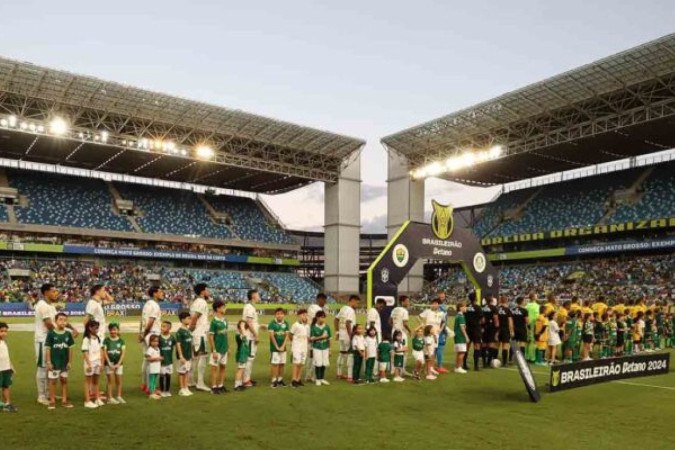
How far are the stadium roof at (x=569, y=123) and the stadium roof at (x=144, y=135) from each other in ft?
30.2

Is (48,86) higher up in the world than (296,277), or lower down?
higher up

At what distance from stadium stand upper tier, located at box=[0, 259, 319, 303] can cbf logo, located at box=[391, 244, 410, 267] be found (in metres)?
33.7

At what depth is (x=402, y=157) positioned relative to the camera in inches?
2188

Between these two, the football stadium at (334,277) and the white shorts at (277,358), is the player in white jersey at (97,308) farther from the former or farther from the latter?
the white shorts at (277,358)

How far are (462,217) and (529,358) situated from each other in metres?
57.9

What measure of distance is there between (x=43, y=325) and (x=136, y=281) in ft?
143

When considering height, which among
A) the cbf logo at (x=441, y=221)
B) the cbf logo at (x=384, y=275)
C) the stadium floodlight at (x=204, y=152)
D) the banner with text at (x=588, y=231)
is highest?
the stadium floodlight at (x=204, y=152)

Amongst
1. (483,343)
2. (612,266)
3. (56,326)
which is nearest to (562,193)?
(612,266)

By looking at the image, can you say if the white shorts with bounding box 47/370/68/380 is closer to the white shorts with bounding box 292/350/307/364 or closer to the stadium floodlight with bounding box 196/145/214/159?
the white shorts with bounding box 292/350/307/364

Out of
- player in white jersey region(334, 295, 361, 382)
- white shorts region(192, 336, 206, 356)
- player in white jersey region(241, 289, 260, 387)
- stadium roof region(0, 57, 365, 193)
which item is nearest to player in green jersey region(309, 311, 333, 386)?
player in white jersey region(334, 295, 361, 382)

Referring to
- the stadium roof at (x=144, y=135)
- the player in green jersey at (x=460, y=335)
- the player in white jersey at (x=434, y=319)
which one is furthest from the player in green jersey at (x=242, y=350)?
the stadium roof at (x=144, y=135)

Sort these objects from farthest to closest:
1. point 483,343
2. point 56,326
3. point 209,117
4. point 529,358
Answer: point 209,117, point 529,358, point 483,343, point 56,326

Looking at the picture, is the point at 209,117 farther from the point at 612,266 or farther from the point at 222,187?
the point at 612,266

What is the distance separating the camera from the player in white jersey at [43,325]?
389 inches
